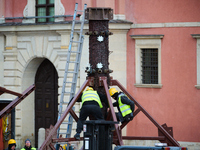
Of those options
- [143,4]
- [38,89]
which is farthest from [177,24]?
[38,89]

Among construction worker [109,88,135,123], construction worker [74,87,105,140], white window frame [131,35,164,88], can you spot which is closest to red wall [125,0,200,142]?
white window frame [131,35,164,88]

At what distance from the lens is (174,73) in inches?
810

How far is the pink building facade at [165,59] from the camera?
66.7 feet

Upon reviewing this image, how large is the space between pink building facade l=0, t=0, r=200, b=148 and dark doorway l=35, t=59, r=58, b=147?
3.18m

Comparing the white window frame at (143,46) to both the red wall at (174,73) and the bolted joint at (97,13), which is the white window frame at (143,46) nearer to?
the red wall at (174,73)

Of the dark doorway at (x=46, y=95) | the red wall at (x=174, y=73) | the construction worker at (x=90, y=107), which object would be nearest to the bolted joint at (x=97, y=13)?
the construction worker at (x=90, y=107)

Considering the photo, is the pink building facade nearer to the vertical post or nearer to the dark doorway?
the dark doorway

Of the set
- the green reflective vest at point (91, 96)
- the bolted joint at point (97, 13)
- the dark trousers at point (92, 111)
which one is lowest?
the dark trousers at point (92, 111)

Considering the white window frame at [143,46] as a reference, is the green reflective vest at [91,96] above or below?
below

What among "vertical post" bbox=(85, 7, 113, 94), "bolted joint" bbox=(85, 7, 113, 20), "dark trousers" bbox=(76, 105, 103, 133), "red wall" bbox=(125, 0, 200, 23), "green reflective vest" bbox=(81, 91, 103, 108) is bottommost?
"dark trousers" bbox=(76, 105, 103, 133)

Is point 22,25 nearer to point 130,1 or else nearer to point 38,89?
point 38,89

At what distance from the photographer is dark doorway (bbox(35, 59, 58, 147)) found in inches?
902

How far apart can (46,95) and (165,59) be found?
5425 mm

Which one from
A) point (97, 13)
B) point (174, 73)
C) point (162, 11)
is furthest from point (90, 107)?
point (162, 11)
